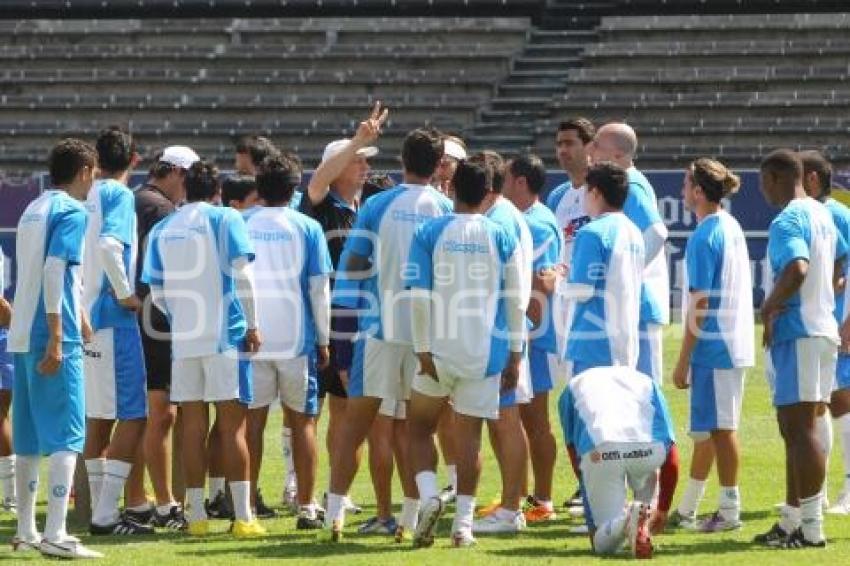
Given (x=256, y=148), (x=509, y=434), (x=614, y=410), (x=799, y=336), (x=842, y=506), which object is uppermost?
(x=256, y=148)

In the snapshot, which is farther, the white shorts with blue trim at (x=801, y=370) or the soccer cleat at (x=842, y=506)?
the soccer cleat at (x=842, y=506)

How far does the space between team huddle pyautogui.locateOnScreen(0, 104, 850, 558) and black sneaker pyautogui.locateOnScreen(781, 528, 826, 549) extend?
0.07ft

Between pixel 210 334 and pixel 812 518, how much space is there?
3.21 m

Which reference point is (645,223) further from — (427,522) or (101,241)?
(101,241)

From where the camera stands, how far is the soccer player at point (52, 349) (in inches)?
362

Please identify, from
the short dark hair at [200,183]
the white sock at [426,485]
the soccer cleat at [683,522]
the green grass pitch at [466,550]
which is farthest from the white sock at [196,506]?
the soccer cleat at [683,522]

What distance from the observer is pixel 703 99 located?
1131 inches

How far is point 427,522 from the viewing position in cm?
935

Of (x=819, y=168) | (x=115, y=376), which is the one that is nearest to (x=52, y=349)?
(x=115, y=376)

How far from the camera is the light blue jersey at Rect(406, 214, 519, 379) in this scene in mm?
9469

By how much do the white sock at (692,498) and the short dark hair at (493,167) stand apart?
1.89 metres

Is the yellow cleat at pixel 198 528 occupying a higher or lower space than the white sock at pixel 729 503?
lower

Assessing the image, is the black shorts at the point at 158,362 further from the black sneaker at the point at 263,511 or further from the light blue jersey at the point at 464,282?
the light blue jersey at the point at 464,282

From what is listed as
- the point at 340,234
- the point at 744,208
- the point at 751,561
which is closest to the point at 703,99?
the point at 744,208
